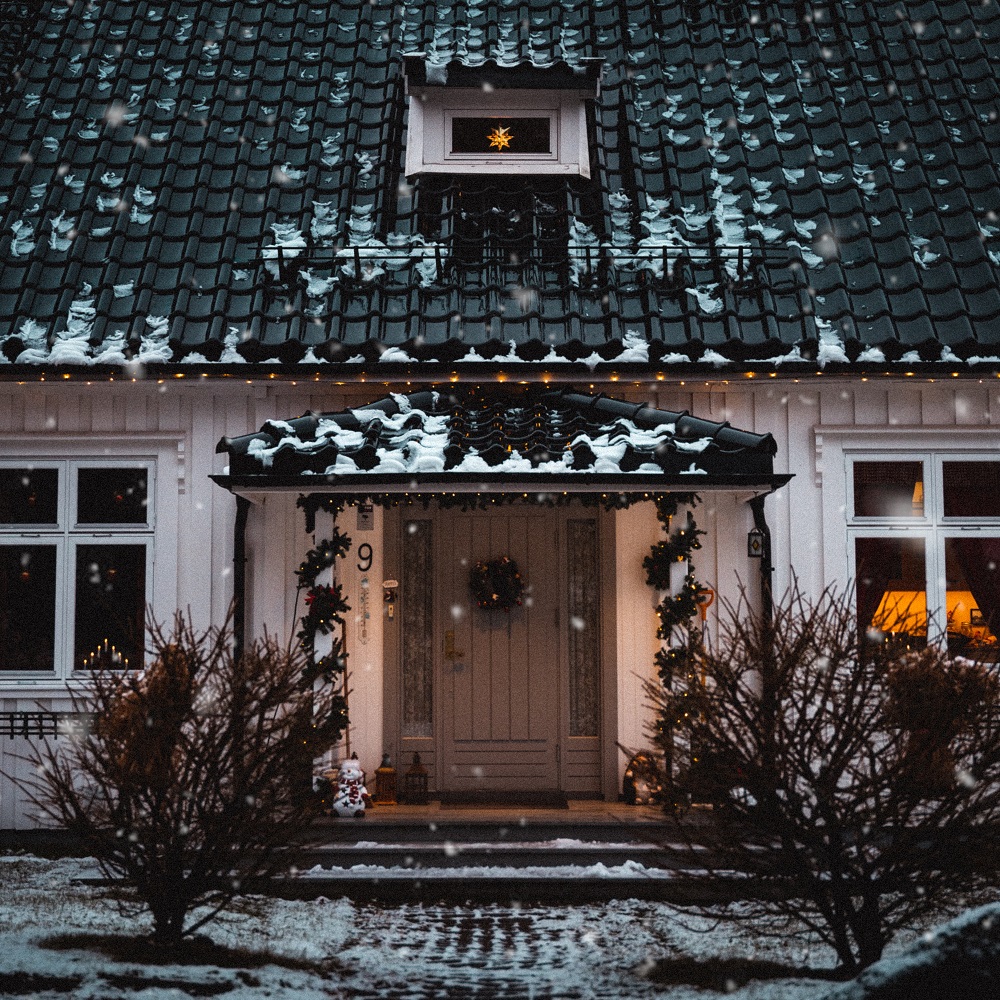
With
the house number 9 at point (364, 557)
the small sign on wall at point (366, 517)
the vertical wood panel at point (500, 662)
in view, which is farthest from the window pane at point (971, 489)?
the house number 9 at point (364, 557)

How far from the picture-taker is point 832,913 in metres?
5.71

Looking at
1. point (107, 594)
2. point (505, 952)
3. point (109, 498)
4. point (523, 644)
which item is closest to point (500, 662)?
point (523, 644)

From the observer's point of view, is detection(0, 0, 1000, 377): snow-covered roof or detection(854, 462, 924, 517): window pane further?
detection(854, 462, 924, 517): window pane

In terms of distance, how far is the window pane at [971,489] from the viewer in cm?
984

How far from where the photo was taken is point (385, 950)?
6668 mm

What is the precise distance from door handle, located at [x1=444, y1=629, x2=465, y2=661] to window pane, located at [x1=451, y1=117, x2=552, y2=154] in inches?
182

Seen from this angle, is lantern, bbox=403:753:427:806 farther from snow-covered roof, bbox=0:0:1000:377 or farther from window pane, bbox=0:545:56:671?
snow-covered roof, bbox=0:0:1000:377

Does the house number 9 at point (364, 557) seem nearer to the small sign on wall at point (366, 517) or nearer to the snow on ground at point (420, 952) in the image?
the small sign on wall at point (366, 517)

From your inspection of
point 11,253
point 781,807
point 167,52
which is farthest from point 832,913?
point 167,52

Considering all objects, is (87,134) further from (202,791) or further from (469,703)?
(202,791)

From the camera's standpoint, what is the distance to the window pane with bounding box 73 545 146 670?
9.70 metres

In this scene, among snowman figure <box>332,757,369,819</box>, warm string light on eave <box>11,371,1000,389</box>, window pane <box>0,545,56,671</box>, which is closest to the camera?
snowman figure <box>332,757,369,819</box>

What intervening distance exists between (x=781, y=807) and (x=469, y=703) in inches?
224

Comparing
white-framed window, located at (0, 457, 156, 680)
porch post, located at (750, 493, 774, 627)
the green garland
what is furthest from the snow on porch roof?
white-framed window, located at (0, 457, 156, 680)
